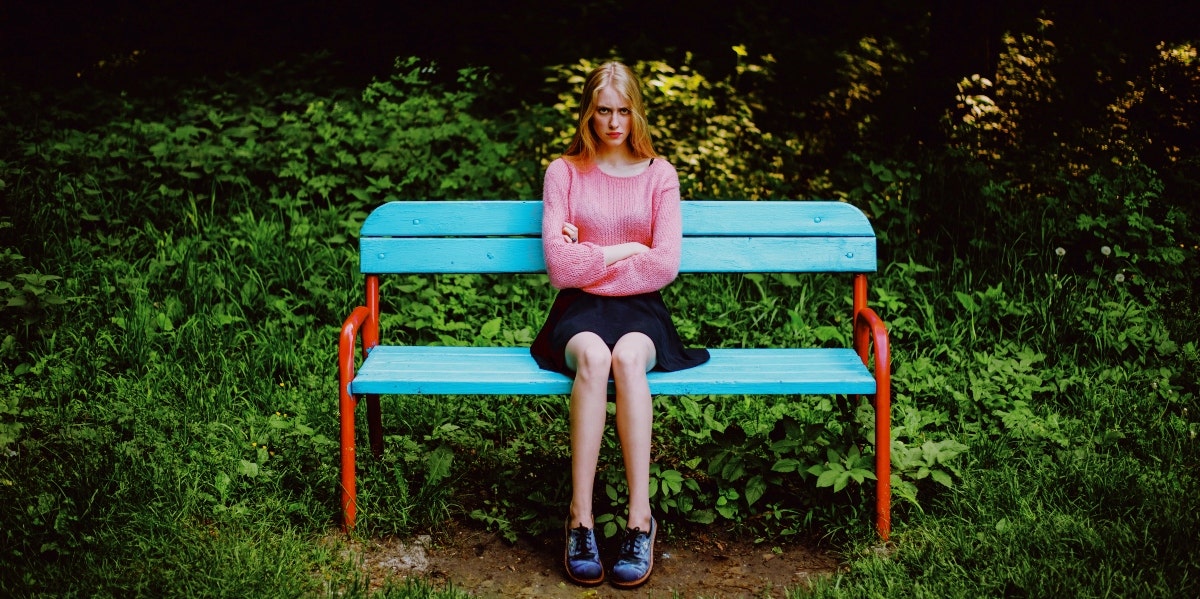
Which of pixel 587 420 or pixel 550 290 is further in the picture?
pixel 550 290

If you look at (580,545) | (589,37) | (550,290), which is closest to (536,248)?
(580,545)

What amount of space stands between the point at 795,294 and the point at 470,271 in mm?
1752

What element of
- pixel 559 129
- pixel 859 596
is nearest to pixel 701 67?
pixel 559 129

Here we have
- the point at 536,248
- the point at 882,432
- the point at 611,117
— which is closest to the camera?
the point at 882,432

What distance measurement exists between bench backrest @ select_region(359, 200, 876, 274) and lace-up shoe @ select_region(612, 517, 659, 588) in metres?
0.99

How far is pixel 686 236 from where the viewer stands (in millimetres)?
3395

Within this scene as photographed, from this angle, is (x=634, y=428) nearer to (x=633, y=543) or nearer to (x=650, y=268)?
(x=633, y=543)

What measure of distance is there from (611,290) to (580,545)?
809 millimetres

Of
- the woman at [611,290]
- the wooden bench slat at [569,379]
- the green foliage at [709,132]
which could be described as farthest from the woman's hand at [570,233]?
the green foliage at [709,132]

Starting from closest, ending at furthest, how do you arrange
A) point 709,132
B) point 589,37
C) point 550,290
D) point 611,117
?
point 611,117 < point 550,290 < point 709,132 < point 589,37

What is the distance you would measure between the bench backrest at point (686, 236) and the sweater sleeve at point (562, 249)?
184 millimetres

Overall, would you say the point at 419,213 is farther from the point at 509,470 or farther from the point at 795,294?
the point at 795,294

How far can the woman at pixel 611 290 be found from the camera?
2764mm

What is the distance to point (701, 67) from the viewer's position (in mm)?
6184
